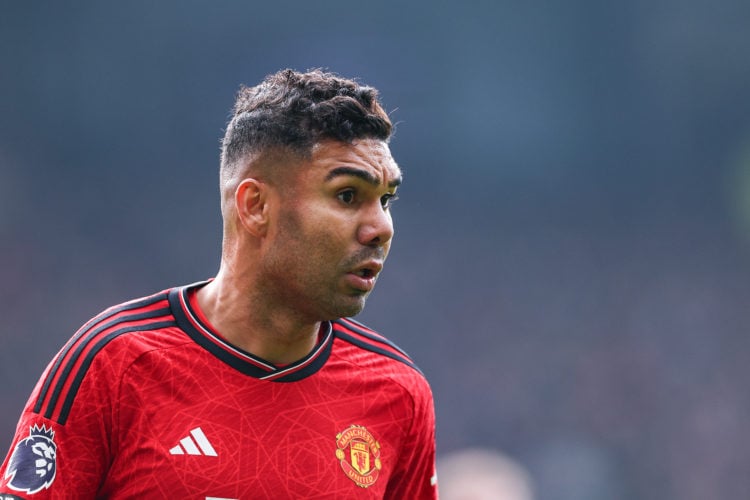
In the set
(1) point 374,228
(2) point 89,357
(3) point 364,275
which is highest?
(1) point 374,228

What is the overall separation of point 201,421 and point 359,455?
485 millimetres

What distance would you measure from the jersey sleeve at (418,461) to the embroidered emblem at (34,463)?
1.05 meters

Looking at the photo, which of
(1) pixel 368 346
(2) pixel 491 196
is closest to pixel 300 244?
(1) pixel 368 346

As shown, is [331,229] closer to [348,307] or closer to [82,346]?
[348,307]

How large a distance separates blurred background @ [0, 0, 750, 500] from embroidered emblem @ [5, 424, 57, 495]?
18.1ft

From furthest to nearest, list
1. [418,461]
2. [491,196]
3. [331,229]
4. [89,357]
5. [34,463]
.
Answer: [491,196]
[418,461]
[331,229]
[89,357]
[34,463]

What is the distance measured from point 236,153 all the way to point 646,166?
639 centimetres

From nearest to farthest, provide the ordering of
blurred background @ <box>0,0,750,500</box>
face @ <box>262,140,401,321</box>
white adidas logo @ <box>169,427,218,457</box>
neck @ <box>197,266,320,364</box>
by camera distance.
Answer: white adidas logo @ <box>169,427,218,457</box>, face @ <box>262,140,401,321</box>, neck @ <box>197,266,320,364</box>, blurred background @ <box>0,0,750,500</box>

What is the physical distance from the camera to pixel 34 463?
2291 millimetres

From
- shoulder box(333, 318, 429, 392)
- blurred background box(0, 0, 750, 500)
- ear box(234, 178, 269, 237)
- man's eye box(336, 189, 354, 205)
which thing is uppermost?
blurred background box(0, 0, 750, 500)

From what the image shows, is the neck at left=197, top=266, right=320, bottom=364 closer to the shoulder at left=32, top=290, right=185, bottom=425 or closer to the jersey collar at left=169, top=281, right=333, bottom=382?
the jersey collar at left=169, top=281, right=333, bottom=382

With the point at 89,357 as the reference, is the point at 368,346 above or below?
above

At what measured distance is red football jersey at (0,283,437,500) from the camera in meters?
2.33

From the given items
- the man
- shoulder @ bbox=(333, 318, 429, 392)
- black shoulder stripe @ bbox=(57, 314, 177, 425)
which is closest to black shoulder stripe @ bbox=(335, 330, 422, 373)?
shoulder @ bbox=(333, 318, 429, 392)
